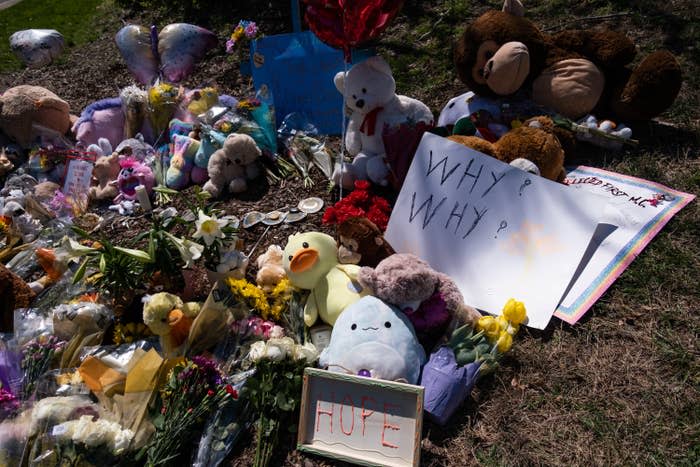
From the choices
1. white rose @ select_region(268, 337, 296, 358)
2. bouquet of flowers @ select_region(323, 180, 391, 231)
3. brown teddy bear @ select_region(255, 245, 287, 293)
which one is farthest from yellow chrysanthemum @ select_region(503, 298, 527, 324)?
brown teddy bear @ select_region(255, 245, 287, 293)

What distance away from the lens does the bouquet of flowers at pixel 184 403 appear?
170 centimetres

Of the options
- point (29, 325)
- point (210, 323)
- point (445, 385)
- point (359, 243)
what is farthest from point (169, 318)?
point (445, 385)

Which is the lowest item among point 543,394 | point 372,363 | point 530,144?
point 543,394

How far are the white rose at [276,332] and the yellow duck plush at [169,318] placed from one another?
0.34 metres

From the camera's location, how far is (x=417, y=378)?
185 centimetres

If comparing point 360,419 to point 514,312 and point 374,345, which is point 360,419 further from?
point 514,312

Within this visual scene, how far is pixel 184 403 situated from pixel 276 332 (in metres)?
0.46

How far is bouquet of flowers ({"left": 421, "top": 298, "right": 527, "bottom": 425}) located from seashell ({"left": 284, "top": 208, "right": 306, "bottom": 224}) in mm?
1267

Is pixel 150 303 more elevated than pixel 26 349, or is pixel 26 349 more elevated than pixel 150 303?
pixel 150 303

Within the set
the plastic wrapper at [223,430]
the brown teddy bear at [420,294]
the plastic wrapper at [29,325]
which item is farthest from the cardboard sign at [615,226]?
the plastic wrapper at [29,325]

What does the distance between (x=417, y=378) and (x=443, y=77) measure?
2.73 m

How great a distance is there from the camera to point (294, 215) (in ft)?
9.45

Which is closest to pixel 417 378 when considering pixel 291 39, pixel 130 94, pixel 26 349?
pixel 26 349

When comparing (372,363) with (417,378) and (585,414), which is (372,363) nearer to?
(417,378)
